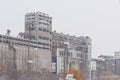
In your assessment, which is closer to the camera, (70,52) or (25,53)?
(25,53)

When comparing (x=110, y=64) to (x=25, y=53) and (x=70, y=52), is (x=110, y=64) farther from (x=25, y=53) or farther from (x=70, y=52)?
(x=25, y=53)

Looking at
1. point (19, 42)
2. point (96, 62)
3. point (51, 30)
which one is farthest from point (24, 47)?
point (96, 62)

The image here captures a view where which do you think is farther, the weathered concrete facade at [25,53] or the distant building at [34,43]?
the distant building at [34,43]

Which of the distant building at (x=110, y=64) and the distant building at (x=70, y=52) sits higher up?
the distant building at (x=70, y=52)

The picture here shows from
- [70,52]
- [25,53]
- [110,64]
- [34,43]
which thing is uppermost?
[34,43]

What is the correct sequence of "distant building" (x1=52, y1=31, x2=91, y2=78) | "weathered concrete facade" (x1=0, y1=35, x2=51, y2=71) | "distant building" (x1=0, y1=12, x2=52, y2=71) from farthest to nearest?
"distant building" (x1=52, y1=31, x2=91, y2=78) < "distant building" (x1=0, y1=12, x2=52, y2=71) < "weathered concrete facade" (x1=0, y1=35, x2=51, y2=71)

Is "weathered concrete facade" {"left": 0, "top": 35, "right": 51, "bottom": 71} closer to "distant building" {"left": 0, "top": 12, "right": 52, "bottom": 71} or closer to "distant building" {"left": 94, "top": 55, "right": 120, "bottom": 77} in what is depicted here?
"distant building" {"left": 0, "top": 12, "right": 52, "bottom": 71}

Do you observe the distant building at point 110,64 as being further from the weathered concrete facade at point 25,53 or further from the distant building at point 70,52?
the weathered concrete facade at point 25,53

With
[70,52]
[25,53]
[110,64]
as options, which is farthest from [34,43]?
[110,64]

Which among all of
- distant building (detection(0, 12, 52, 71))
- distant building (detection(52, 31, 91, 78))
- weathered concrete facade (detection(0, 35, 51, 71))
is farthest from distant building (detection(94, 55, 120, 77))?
weathered concrete facade (detection(0, 35, 51, 71))

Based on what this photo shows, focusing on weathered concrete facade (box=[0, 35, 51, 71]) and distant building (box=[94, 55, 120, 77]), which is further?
distant building (box=[94, 55, 120, 77])

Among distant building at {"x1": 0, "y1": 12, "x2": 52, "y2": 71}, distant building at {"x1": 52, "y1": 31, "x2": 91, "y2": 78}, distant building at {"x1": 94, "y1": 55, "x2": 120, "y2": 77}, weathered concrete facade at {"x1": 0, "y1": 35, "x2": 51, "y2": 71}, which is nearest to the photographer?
weathered concrete facade at {"x1": 0, "y1": 35, "x2": 51, "y2": 71}

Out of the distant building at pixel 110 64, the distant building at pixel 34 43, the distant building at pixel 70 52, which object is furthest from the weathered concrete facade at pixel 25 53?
the distant building at pixel 110 64

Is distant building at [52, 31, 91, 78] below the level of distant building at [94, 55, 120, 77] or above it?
above
